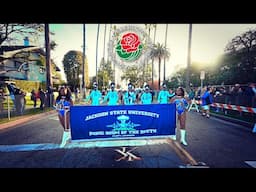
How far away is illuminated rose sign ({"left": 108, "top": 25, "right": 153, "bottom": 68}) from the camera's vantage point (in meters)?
3.13

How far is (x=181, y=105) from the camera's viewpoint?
3.58 meters

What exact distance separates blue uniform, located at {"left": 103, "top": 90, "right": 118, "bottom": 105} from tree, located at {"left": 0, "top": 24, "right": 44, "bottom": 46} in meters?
2.01

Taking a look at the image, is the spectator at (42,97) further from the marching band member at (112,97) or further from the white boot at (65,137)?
the marching band member at (112,97)

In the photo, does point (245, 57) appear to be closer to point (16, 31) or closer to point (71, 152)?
point (71, 152)

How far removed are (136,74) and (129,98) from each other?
0.52 m

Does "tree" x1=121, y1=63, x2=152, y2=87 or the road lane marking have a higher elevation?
"tree" x1=121, y1=63, x2=152, y2=87

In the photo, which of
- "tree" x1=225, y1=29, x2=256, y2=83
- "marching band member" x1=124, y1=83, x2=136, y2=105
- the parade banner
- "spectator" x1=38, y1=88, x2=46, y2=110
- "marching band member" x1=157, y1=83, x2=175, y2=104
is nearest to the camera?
the parade banner

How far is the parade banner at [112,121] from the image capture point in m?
3.28

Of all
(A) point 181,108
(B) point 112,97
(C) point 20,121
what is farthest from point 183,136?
(C) point 20,121

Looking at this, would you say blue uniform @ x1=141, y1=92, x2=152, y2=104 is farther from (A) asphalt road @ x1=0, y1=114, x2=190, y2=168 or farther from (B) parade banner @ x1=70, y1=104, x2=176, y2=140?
(A) asphalt road @ x1=0, y1=114, x2=190, y2=168

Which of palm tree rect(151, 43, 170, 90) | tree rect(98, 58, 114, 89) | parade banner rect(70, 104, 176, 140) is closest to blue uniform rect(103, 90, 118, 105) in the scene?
parade banner rect(70, 104, 176, 140)
